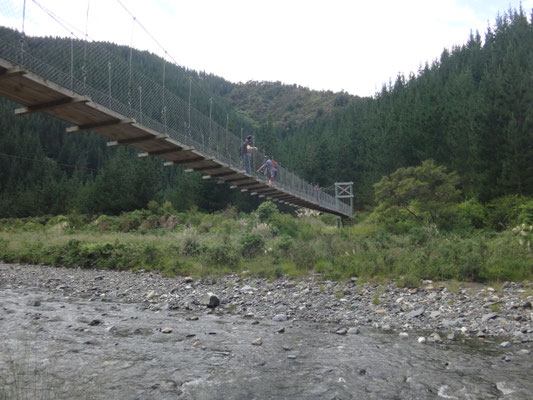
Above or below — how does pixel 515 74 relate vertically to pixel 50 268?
above

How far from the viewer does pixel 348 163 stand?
4603cm

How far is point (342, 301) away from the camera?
7676 millimetres

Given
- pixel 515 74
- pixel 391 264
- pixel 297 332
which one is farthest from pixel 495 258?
pixel 515 74

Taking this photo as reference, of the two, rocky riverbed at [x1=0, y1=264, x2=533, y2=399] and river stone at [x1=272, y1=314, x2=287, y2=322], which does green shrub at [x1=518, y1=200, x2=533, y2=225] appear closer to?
rocky riverbed at [x1=0, y1=264, x2=533, y2=399]

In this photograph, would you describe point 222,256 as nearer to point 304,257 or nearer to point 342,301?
point 304,257

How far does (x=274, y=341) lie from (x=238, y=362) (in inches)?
37.2

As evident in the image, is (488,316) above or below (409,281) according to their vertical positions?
below

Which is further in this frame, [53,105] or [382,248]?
[382,248]

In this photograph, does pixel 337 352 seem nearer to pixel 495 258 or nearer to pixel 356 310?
pixel 356 310

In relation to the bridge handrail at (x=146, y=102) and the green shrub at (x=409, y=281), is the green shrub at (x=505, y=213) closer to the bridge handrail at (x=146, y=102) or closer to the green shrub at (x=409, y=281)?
the green shrub at (x=409, y=281)

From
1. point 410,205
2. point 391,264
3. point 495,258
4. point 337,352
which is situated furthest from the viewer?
point 410,205

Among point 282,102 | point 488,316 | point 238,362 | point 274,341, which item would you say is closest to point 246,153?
point 274,341

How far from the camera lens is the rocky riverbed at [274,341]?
3.90 meters

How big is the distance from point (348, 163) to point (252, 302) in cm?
3965
